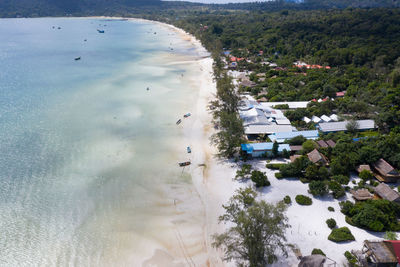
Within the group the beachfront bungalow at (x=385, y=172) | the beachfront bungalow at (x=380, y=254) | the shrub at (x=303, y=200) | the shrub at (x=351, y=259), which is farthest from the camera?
the beachfront bungalow at (x=385, y=172)

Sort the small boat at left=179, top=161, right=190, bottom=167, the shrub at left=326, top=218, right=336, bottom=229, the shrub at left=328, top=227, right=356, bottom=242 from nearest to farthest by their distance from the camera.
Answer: the shrub at left=328, top=227, right=356, bottom=242
the shrub at left=326, top=218, right=336, bottom=229
the small boat at left=179, top=161, right=190, bottom=167

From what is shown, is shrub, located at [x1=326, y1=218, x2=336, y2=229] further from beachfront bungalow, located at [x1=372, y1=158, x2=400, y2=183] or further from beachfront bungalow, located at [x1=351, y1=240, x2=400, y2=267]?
beachfront bungalow, located at [x1=372, y1=158, x2=400, y2=183]

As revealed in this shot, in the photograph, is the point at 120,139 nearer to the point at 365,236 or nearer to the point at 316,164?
the point at 316,164

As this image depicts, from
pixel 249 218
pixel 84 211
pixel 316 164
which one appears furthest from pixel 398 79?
pixel 84 211

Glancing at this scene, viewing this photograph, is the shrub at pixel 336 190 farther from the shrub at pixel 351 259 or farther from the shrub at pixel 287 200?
the shrub at pixel 351 259

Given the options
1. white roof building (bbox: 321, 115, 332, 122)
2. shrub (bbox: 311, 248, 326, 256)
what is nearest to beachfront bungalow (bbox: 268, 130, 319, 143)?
white roof building (bbox: 321, 115, 332, 122)

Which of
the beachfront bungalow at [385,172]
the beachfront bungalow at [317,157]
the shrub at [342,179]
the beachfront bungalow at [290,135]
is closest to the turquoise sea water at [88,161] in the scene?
the beachfront bungalow at [290,135]
